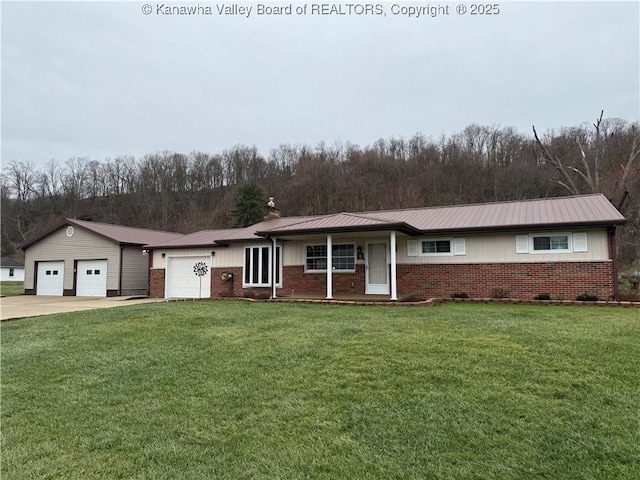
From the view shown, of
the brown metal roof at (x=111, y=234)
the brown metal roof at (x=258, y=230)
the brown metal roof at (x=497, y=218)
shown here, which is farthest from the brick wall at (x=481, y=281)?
the brown metal roof at (x=111, y=234)

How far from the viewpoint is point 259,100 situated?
61.5 feet


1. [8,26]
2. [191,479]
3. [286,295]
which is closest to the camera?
[191,479]

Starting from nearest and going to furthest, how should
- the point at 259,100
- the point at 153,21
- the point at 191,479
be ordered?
the point at 191,479
the point at 153,21
the point at 259,100

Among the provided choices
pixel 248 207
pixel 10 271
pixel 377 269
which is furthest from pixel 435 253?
pixel 10 271

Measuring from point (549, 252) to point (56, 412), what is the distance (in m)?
13.1

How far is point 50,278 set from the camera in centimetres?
2261

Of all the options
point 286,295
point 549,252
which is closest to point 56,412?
point 286,295

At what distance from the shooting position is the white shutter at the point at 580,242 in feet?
40.0

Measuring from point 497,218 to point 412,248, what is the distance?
3.04 m

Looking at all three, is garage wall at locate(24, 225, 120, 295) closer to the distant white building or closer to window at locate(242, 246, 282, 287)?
window at locate(242, 246, 282, 287)

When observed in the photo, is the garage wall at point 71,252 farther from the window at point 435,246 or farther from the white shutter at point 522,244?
the white shutter at point 522,244

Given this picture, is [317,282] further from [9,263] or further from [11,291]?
[9,263]

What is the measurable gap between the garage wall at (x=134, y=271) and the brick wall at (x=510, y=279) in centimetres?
1461

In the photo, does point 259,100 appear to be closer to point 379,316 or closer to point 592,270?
point 379,316
